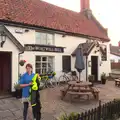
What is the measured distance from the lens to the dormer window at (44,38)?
11.7m

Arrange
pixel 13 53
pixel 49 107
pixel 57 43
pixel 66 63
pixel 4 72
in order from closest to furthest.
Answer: pixel 49 107, pixel 13 53, pixel 4 72, pixel 57 43, pixel 66 63

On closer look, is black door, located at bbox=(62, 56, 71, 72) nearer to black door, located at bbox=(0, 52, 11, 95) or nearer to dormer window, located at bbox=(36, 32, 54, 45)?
dormer window, located at bbox=(36, 32, 54, 45)

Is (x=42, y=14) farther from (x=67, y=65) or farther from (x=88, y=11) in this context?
(x=88, y=11)

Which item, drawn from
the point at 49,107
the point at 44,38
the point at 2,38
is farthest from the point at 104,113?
the point at 44,38

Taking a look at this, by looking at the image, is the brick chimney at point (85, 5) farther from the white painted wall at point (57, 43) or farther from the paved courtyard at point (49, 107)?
the paved courtyard at point (49, 107)

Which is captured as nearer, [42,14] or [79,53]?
[79,53]

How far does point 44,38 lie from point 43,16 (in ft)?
6.71

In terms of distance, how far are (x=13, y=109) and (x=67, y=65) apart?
758 cm

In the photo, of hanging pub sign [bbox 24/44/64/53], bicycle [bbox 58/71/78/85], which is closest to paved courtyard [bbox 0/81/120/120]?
hanging pub sign [bbox 24/44/64/53]

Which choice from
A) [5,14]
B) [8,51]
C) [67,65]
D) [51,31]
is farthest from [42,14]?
[8,51]

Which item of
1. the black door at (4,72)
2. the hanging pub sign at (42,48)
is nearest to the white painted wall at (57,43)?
the hanging pub sign at (42,48)

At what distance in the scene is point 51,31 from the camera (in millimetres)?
12102

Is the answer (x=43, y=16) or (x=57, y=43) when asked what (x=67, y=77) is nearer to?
(x=57, y=43)

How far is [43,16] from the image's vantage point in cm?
1281
